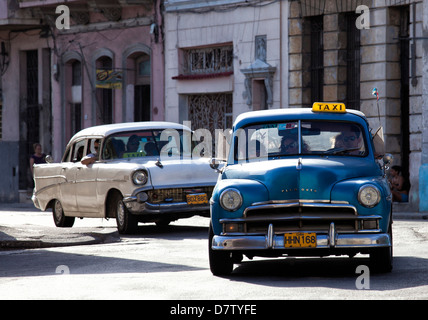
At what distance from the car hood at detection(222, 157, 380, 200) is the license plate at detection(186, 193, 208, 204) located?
6242mm

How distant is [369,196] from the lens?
11.2 m

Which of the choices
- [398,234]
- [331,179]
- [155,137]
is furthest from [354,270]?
[155,137]

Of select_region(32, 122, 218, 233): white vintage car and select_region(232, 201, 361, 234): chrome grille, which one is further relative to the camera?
select_region(32, 122, 218, 233): white vintage car

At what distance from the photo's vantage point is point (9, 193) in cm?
3572

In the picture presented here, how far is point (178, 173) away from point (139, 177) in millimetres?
629

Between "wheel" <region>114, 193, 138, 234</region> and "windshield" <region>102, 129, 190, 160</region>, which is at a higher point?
"windshield" <region>102, 129, 190, 160</region>

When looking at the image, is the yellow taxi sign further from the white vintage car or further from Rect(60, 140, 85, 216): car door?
Rect(60, 140, 85, 216): car door

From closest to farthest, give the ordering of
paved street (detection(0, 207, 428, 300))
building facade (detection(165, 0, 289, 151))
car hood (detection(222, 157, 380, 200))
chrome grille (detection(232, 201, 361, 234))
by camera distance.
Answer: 1. paved street (detection(0, 207, 428, 300))
2. chrome grille (detection(232, 201, 361, 234))
3. car hood (detection(222, 157, 380, 200))
4. building facade (detection(165, 0, 289, 151))

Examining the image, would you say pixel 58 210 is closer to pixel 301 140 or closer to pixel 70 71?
pixel 301 140

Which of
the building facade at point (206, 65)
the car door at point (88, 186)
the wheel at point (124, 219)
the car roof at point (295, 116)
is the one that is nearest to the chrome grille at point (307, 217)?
the car roof at point (295, 116)

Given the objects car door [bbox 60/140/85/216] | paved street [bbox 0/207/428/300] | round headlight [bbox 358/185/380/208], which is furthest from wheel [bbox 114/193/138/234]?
round headlight [bbox 358/185/380/208]

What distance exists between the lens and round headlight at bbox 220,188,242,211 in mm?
11344
